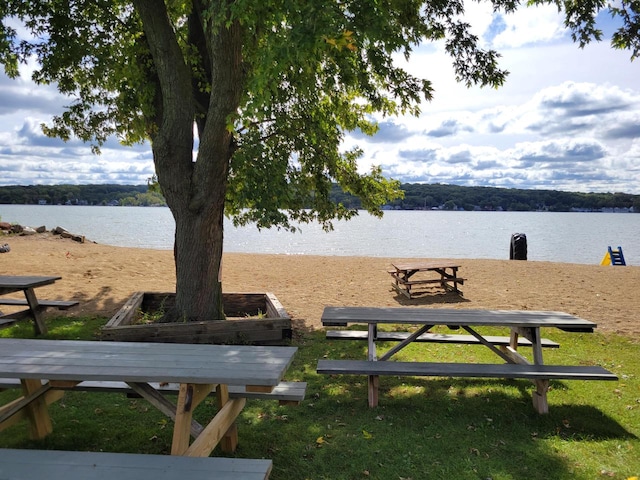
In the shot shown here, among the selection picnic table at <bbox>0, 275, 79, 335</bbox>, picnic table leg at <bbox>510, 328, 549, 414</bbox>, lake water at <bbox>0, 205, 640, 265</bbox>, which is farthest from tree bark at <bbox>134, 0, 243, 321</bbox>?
lake water at <bbox>0, 205, 640, 265</bbox>

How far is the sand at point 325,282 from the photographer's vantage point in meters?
10.2

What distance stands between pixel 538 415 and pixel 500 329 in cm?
410

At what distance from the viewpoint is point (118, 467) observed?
8.52 feet

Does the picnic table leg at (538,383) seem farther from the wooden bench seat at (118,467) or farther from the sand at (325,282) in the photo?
the sand at (325,282)

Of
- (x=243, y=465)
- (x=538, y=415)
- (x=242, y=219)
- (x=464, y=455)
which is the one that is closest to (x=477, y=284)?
(x=242, y=219)

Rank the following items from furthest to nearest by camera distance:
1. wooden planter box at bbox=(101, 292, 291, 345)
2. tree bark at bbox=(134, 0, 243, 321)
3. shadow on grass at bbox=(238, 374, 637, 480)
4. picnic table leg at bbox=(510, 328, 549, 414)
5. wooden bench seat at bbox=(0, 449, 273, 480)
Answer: tree bark at bbox=(134, 0, 243, 321) < wooden planter box at bbox=(101, 292, 291, 345) < picnic table leg at bbox=(510, 328, 549, 414) < shadow on grass at bbox=(238, 374, 637, 480) < wooden bench seat at bbox=(0, 449, 273, 480)

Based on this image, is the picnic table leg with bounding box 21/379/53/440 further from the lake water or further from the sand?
the lake water

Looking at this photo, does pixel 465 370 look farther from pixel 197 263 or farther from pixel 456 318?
pixel 197 263

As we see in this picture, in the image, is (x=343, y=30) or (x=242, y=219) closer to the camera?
(x=343, y=30)

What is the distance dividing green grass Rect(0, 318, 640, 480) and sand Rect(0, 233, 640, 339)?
3433mm

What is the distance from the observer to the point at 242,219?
9508 mm

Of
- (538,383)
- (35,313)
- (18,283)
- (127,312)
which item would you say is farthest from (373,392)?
(35,313)

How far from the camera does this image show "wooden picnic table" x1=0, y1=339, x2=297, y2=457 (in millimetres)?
3000

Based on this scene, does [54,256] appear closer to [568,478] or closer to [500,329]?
[500,329]
